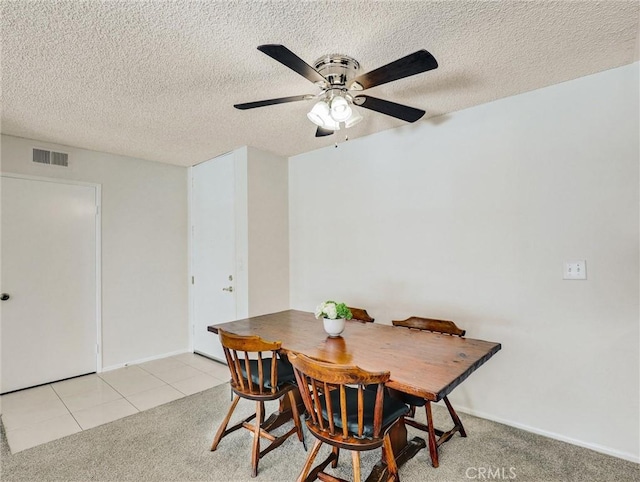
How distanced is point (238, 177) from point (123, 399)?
2303mm

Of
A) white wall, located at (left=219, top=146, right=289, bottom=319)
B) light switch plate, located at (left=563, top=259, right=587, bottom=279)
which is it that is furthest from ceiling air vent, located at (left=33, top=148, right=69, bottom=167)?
light switch plate, located at (left=563, top=259, right=587, bottom=279)

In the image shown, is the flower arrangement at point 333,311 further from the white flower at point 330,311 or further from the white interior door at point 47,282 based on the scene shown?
the white interior door at point 47,282

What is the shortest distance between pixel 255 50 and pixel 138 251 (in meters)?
2.95

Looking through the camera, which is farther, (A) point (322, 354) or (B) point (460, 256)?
A: (B) point (460, 256)

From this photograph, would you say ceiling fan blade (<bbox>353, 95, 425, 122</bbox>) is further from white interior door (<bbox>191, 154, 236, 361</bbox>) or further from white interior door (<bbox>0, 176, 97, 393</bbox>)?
white interior door (<bbox>0, 176, 97, 393</bbox>)

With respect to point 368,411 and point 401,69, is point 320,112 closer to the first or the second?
point 401,69

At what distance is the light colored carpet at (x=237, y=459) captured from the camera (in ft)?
6.49

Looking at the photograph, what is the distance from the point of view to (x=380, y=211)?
3.22 metres

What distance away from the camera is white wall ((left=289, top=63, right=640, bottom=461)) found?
2.12 metres

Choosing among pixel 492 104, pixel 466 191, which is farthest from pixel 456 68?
pixel 466 191

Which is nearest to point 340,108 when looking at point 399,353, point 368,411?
point 399,353

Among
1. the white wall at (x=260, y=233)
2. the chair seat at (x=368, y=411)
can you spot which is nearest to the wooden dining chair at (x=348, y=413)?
the chair seat at (x=368, y=411)

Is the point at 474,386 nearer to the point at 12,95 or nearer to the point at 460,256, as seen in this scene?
the point at 460,256

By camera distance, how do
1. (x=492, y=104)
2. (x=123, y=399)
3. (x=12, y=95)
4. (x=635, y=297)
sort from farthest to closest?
(x=123, y=399) → (x=492, y=104) → (x=12, y=95) → (x=635, y=297)
